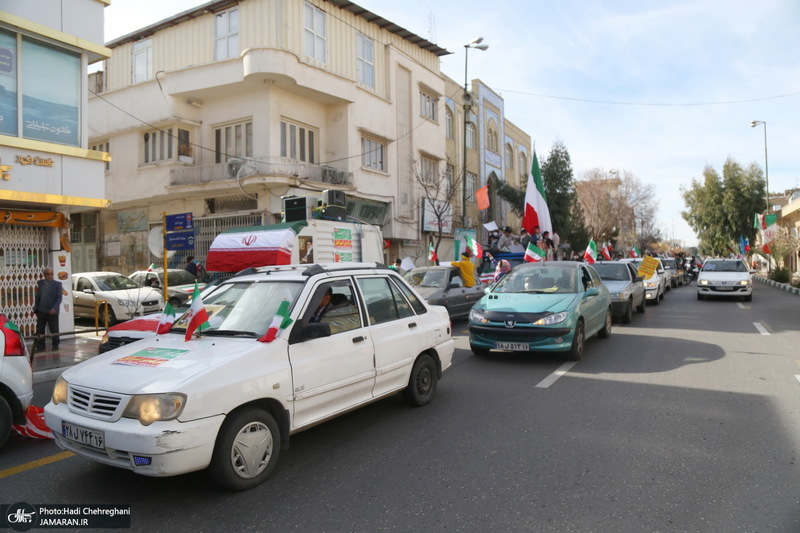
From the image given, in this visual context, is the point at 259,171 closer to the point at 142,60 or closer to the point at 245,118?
the point at 245,118

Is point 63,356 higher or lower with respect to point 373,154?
lower

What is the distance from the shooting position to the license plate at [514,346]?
8.03 m

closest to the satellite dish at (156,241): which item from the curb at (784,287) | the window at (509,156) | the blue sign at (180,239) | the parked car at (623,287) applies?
the blue sign at (180,239)

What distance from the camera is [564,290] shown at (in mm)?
8969

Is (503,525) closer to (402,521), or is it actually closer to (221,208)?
(402,521)

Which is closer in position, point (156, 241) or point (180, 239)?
point (156, 241)

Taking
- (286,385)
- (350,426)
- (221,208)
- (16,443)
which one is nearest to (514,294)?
(350,426)

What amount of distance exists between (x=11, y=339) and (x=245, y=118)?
1658cm

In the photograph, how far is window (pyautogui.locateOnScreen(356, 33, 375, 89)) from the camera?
911 inches

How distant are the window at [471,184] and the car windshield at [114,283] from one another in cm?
2233

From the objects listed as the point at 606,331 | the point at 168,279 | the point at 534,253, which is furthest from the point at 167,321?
the point at 168,279

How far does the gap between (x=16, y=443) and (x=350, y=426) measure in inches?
125

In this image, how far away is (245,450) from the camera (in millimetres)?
3828

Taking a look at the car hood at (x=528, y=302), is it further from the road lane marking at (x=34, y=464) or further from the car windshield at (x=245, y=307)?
the road lane marking at (x=34, y=464)
